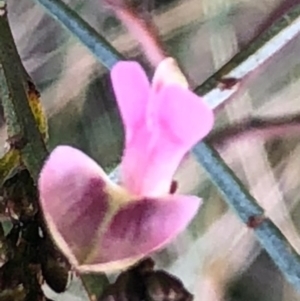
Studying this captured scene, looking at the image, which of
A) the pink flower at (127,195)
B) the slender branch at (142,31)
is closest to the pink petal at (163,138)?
the pink flower at (127,195)

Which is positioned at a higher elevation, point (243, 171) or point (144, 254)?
point (144, 254)

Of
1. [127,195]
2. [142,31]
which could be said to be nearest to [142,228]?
[127,195]

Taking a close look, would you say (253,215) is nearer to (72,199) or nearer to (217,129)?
(72,199)

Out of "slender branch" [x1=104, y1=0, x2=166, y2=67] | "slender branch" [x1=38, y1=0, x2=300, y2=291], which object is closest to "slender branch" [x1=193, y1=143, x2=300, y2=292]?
"slender branch" [x1=38, y1=0, x2=300, y2=291]

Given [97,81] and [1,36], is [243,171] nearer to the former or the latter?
[97,81]

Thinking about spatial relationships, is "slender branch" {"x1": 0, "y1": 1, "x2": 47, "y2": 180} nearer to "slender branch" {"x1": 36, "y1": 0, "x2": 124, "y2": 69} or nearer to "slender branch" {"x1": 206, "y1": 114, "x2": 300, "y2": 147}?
"slender branch" {"x1": 36, "y1": 0, "x2": 124, "y2": 69}

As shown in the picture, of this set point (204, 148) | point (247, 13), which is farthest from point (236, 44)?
point (204, 148)
